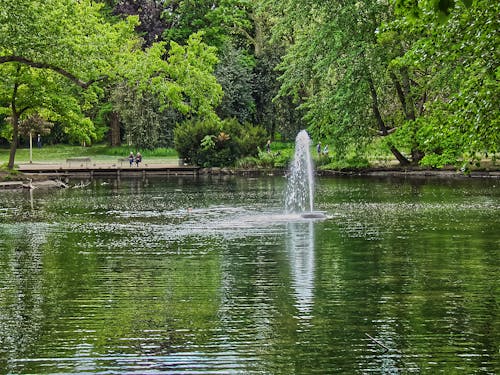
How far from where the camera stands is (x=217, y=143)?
55656 millimetres

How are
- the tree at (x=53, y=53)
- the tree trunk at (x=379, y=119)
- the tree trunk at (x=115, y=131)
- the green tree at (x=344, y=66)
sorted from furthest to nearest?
the tree trunk at (x=115, y=131) < the tree trunk at (x=379, y=119) < the green tree at (x=344, y=66) < the tree at (x=53, y=53)

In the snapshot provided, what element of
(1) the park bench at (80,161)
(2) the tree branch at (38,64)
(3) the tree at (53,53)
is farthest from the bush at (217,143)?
(2) the tree branch at (38,64)

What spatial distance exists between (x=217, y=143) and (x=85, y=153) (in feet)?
65.3

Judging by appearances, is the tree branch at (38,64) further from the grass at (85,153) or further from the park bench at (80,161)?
the grass at (85,153)

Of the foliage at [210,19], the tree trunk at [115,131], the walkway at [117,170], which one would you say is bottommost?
the walkway at [117,170]

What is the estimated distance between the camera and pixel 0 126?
72.6 metres

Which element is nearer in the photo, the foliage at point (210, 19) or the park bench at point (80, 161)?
the park bench at point (80, 161)

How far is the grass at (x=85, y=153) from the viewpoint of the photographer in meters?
67.2

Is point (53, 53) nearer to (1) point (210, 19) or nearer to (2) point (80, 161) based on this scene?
(2) point (80, 161)

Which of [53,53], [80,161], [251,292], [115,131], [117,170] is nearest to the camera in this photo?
[251,292]

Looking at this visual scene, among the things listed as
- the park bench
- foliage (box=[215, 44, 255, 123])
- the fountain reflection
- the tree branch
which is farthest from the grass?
the fountain reflection

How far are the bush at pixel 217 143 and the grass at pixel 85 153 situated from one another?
7975 mm

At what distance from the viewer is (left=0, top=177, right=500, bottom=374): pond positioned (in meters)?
9.80

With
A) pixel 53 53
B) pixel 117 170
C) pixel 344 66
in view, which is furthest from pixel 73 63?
pixel 117 170
